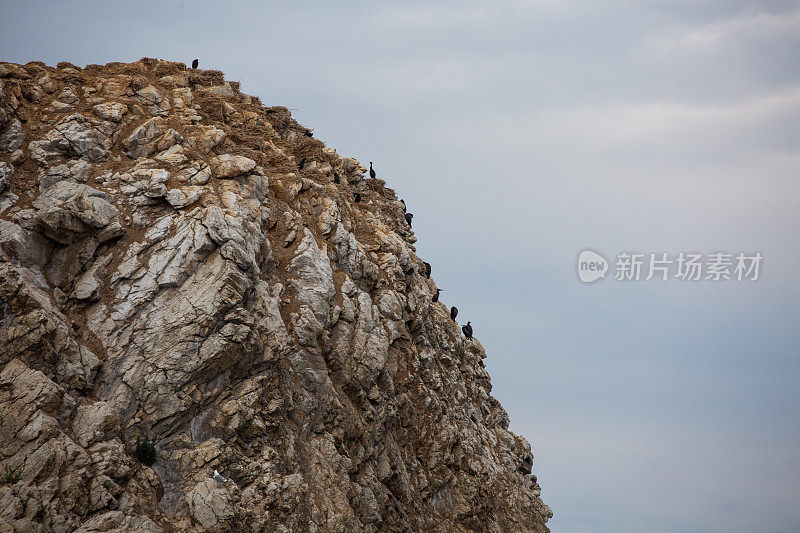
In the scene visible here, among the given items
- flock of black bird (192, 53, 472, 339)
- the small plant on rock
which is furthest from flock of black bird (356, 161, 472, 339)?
the small plant on rock

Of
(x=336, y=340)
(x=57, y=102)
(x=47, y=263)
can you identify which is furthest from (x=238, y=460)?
(x=57, y=102)

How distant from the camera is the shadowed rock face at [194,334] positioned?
25969mm

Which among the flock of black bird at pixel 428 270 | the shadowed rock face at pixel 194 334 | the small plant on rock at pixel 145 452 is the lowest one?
the small plant on rock at pixel 145 452

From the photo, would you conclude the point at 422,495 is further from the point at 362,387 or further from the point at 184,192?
the point at 184,192

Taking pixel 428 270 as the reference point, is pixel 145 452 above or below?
below

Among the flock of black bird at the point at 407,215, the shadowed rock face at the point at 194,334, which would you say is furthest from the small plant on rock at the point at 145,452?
the flock of black bird at the point at 407,215

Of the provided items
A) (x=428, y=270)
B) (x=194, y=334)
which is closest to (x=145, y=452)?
(x=194, y=334)

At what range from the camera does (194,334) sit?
2903cm

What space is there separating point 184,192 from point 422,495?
21910mm

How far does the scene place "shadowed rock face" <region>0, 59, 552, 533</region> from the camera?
25969mm

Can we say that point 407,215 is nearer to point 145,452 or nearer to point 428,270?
point 428,270

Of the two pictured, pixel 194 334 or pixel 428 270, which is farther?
pixel 428 270

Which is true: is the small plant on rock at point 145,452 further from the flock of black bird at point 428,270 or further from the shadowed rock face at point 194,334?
the flock of black bird at point 428,270

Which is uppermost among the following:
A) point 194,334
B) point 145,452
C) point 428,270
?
point 428,270
